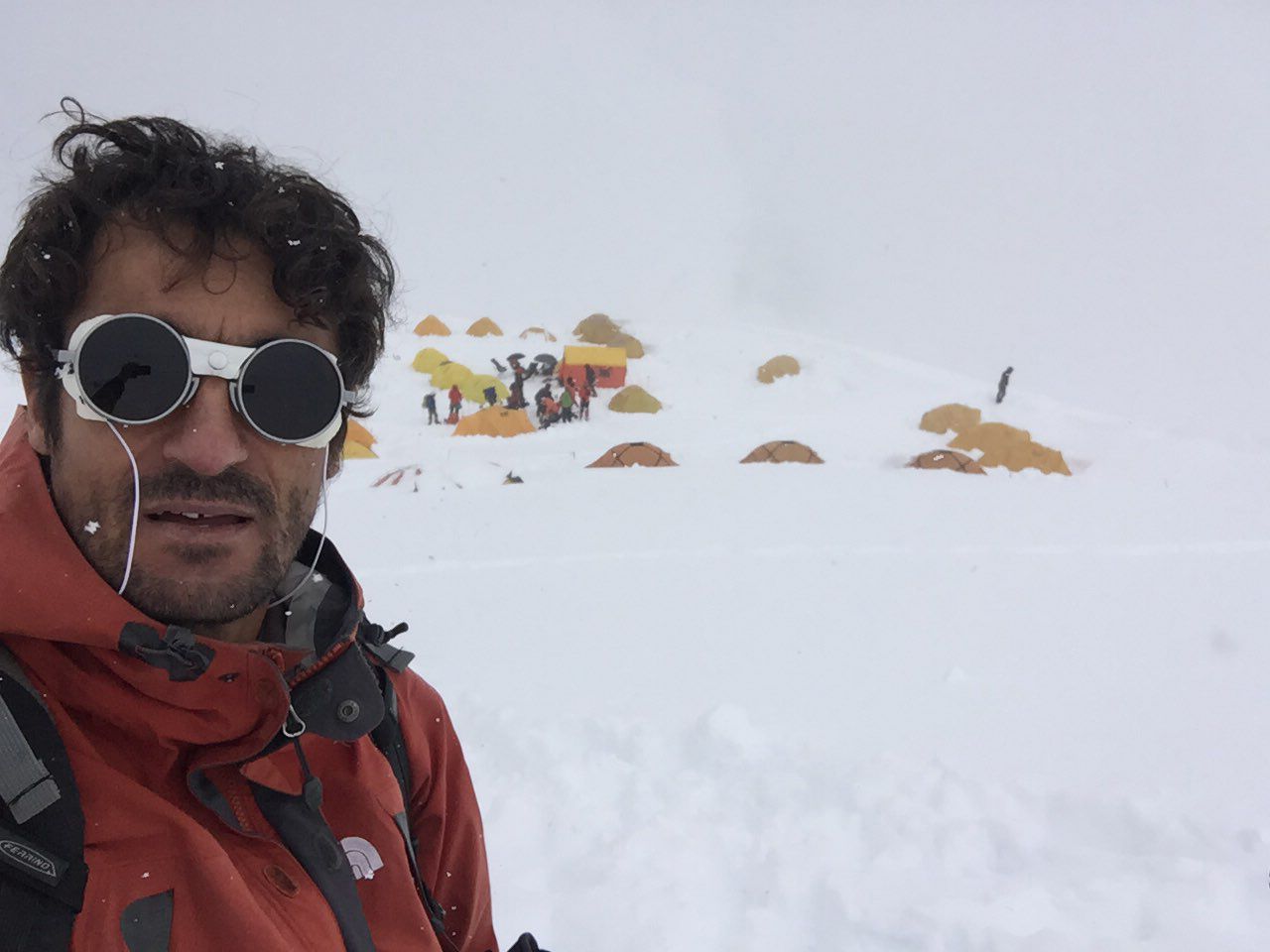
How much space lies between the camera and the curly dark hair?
1375mm

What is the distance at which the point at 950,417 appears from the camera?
15.1 m

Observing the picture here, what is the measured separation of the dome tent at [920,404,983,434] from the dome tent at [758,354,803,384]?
4886 millimetres

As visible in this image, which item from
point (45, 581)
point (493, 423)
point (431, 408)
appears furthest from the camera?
point (431, 408)

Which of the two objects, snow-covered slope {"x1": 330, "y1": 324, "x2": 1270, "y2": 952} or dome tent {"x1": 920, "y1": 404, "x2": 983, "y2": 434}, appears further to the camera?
dome tent {"x1": 920, "y1": 404, "x2": 983, "y2": 434}

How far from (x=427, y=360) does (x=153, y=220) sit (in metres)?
18.7

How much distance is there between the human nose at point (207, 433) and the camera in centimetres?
124

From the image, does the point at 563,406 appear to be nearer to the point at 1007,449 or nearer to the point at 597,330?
the point at 1007,449

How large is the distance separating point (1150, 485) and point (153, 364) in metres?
10.9

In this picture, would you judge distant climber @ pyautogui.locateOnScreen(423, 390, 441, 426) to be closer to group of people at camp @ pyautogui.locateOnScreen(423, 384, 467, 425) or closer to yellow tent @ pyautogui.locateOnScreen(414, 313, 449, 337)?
group of people at camp @ pyautogui.locateOnScreen(423, 384, 467, 425)

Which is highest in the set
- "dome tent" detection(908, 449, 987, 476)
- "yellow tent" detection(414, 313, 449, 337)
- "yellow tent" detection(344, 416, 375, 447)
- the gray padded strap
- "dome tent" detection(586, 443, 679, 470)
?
the gray padded strap

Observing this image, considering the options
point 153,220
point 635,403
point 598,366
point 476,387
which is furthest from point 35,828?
point 598,366

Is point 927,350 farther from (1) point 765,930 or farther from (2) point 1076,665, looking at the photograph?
(1) point 765,930

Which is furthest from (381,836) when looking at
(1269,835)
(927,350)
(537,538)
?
(927,350)

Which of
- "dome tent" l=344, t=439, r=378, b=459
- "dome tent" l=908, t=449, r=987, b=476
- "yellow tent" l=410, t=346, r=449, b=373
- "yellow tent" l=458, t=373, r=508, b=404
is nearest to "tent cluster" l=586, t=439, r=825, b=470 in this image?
"dome tent" l=908, t=449, r=987, b=476
